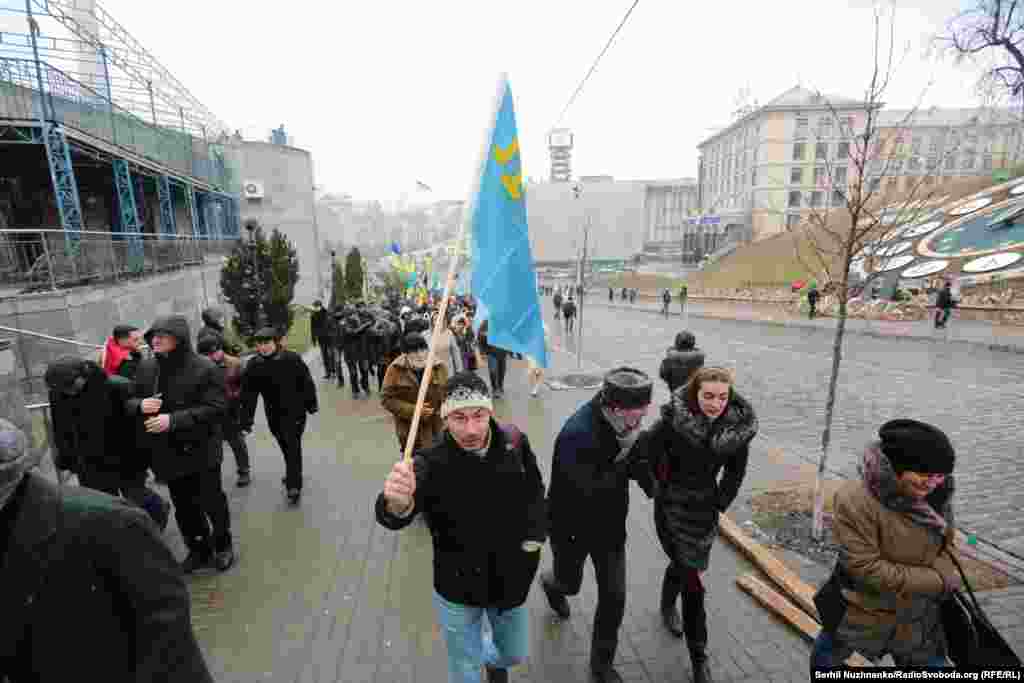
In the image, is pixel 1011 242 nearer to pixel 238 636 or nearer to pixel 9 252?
pixel 238 636

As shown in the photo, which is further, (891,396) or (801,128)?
(801,128)

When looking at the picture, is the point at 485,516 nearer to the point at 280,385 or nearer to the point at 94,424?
the point at 94,424

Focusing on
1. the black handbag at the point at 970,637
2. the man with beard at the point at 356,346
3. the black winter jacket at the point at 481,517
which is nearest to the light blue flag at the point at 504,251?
the black winter jacket at the point at 481,517

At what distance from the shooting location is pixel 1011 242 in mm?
22500

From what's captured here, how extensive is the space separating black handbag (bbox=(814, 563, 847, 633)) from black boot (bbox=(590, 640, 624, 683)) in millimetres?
1122

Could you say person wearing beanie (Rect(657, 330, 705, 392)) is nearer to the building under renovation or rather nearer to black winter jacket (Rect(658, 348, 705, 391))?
black winter jacket (Rect(658, 348, 705, 391))

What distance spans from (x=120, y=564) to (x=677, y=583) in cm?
315

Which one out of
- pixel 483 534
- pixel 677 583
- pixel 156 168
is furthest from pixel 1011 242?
pixel 156 168

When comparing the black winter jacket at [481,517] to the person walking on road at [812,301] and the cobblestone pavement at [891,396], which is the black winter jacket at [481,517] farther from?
the person walking on road at [812,301]

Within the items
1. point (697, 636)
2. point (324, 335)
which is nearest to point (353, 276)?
point (324, 335)

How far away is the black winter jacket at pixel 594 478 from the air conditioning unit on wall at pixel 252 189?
3774cm

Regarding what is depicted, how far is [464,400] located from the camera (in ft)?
7.59

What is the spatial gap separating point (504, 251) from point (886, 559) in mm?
2417

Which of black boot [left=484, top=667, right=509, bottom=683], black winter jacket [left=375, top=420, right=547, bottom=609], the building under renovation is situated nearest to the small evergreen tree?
the building under renovation
